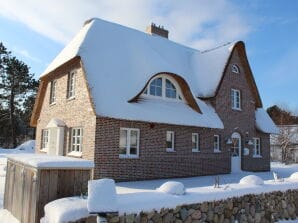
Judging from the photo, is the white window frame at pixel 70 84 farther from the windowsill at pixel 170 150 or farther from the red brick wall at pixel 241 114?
the red brick wall at pixel 241 114

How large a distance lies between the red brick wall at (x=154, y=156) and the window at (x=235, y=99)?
277 centimetres

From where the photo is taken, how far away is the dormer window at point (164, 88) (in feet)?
52.2

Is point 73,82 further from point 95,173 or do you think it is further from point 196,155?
point 196,155

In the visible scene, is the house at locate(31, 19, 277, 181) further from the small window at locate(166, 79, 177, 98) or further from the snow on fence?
the snow on fence

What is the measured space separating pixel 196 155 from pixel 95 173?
606 centimetres

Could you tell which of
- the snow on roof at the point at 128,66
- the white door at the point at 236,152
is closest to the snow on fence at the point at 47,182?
the snow on roof at the point at 128,66

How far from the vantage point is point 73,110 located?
49.4 ft

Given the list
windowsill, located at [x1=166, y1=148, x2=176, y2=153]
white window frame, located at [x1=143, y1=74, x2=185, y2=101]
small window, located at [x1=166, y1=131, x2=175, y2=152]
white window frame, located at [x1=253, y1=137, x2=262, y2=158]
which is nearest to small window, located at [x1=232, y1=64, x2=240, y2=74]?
white window frame, located at [x1=253, y1=137, x2=262, y2=158]

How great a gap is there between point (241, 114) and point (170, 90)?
240 inches

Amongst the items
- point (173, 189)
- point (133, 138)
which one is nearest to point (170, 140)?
point (133, 138)

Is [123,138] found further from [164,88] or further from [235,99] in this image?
[235,99]

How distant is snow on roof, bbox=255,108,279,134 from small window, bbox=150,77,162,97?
29.3ft

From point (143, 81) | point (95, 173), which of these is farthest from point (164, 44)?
point (95, 173)

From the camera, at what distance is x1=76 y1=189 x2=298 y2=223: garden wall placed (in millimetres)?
5759
